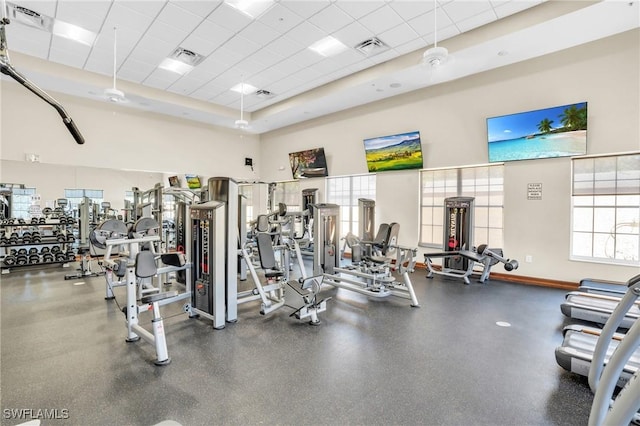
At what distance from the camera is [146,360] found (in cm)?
288

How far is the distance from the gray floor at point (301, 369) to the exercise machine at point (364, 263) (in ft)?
1.58

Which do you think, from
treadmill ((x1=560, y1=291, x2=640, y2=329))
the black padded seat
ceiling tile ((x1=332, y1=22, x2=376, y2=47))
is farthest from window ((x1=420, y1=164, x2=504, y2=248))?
the black padded seat

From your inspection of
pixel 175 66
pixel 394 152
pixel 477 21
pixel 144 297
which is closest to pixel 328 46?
pixel 477 21

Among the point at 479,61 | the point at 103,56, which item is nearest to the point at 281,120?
the point at 103,56

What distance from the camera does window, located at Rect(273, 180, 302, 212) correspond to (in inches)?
413

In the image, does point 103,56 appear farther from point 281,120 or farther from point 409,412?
point 409,412

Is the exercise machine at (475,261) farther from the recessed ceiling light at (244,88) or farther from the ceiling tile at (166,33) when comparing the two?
the ceiling tile at (166,33)

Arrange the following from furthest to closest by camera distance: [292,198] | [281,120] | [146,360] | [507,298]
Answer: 1. [292,198]
2. [281,120]
3. [507,298]
4. [146,360]

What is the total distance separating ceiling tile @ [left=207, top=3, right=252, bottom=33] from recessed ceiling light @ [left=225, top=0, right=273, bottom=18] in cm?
8

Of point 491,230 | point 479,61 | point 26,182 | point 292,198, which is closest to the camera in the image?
point 479,61

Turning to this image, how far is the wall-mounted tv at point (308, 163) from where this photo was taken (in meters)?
9.32

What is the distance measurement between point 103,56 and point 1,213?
4122mm

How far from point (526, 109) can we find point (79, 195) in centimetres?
1037

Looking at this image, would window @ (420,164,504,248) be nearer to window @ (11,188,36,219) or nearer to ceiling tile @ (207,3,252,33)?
ceiling tile @ (207,3,252,33)
